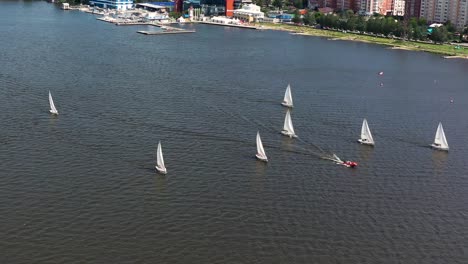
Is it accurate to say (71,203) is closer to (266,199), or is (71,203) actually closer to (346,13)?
(266,199)

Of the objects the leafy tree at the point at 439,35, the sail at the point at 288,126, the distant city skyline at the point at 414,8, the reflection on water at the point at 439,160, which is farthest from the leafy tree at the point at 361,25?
the reflection on water at the point at 439,160

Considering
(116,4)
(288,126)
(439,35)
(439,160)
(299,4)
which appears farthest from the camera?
(299,4)

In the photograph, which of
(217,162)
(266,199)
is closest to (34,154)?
(217,162)

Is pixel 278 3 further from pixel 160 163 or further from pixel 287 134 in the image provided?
pixel 160 163

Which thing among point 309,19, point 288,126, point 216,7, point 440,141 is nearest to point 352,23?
point 309,19

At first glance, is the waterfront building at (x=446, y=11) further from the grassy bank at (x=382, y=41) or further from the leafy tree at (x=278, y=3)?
the leafy tree at (x=278, y=3)

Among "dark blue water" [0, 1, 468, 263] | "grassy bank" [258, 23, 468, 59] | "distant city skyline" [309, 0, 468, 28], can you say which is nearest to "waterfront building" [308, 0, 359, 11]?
"distant city skyline" [309, 0, 468, 28]

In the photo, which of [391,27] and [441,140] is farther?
[391,27]
